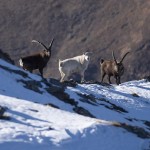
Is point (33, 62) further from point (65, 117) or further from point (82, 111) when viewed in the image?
point (65, 117)

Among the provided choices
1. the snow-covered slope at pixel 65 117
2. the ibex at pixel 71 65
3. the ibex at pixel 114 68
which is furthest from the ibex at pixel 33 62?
the ibex at pixel 114 68

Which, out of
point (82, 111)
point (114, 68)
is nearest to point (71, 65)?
point (114, 68)

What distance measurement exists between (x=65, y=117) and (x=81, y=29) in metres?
60.1

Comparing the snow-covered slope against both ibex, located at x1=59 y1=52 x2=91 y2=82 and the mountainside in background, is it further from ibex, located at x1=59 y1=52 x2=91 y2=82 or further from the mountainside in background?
the mountainside in background

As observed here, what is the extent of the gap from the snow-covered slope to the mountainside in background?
40.1 m

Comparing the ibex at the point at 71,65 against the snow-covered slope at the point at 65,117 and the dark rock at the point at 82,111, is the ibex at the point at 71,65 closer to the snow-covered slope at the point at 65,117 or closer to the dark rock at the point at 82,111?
the snow-covered slope at the point at 65,117

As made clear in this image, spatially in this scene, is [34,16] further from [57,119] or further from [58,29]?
[57,119]

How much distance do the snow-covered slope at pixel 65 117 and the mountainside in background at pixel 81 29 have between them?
132 feet

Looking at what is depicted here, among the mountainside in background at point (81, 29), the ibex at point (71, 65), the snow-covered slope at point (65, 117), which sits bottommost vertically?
the snow-covered slope at point (65, 117)

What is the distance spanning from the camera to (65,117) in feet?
Answer: 56.7

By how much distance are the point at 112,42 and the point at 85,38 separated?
3678 millimetres

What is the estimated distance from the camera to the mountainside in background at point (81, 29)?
70.4 meters

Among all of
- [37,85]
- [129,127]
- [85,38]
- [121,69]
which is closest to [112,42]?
[85,38]

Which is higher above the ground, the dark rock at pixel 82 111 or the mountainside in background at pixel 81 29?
the mountainside in background at pixel 81 29
